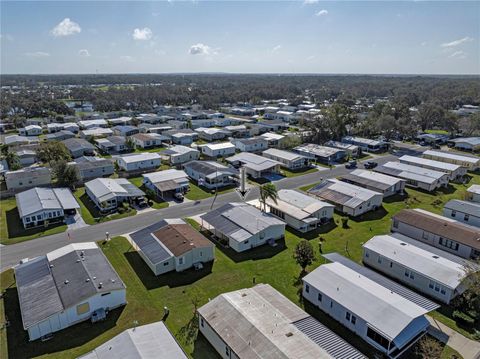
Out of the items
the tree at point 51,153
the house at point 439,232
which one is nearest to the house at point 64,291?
the house at point 439,232

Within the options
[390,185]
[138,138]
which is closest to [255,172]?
[390,185]

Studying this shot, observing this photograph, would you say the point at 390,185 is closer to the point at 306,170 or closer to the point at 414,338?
the point at 306,170

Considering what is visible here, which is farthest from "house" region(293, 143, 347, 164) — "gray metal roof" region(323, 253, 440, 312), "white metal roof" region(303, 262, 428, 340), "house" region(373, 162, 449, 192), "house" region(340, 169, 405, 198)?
"white metal roof" region(303, 262, 428, 340)

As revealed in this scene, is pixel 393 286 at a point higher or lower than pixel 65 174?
lower

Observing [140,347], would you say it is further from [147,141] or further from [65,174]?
[147,141]

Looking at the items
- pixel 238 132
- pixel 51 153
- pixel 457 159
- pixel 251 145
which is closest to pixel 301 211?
pixel 251 145
